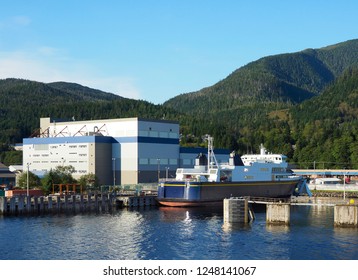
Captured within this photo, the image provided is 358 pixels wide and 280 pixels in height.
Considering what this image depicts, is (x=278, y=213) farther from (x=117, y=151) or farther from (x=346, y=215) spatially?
(x=117, y=151)

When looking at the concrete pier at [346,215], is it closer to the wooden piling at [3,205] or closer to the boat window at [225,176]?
the boat window at [225,176]

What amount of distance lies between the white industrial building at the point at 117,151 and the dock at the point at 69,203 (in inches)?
1001

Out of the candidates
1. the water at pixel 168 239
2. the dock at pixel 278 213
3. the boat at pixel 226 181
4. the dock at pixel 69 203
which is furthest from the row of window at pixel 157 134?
the dock at pixel 278 213

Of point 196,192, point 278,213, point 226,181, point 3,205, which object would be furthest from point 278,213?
point 3,205

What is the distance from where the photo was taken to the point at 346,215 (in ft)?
210

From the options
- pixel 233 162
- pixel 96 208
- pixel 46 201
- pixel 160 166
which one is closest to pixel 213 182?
pixel 233 162

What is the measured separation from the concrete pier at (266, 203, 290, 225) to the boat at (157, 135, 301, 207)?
25.7 metres

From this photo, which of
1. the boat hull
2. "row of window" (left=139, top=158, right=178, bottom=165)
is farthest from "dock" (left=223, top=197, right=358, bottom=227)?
"row of window" (left=139, top=158, right=178, bottom=165)

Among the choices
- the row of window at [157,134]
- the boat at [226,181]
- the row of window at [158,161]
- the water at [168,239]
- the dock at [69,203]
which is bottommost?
the water at [168,239]

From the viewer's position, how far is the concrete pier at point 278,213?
218 feet

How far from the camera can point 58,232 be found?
203ft

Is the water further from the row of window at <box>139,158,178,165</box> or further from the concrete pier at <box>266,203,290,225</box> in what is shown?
the row of window at <box>139,158,178,165</box>

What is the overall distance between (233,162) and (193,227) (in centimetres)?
3605

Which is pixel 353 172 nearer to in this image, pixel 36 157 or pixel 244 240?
pixel 36 157
